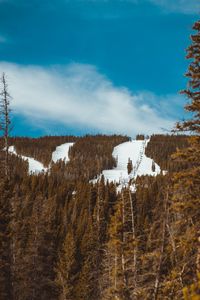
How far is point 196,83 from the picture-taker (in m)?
13.0

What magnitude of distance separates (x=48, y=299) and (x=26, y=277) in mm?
13159

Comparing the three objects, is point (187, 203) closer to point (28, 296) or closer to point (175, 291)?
point (175, 291)

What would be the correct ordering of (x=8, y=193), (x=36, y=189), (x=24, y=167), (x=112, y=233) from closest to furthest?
Result: (x=112, y=233) < (x=8, y=193) < (x=36, y=189) < (x=24, y=167)

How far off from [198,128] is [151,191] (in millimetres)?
96326

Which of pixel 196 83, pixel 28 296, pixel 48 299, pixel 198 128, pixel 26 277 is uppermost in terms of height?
pixel 196 83

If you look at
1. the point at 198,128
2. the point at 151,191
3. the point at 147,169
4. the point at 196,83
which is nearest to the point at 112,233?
the point at 198,128

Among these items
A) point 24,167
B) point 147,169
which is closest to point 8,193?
point 24,167

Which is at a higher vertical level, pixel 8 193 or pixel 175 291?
pixel 8 193

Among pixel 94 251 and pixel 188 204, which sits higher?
pixel 188 204

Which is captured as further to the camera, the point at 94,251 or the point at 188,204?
the point at 94,251

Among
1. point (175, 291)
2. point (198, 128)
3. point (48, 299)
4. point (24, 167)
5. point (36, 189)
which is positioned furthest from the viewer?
point (24, 167)

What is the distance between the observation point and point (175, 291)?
36.1ft

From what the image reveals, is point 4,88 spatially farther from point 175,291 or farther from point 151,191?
point 151,191

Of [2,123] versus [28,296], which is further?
[28,296]
